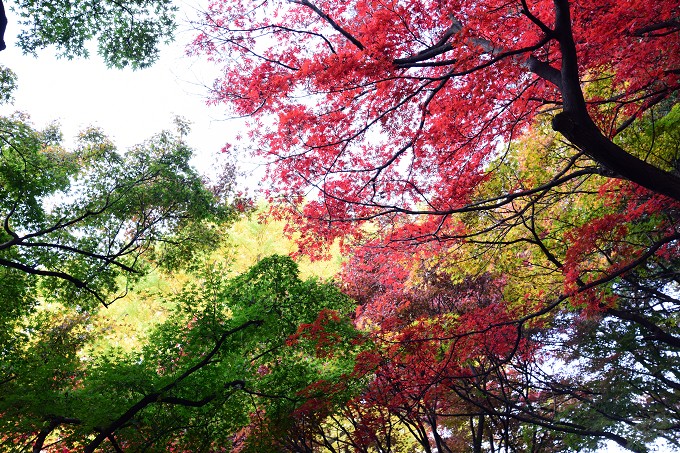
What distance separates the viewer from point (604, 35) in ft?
14.6

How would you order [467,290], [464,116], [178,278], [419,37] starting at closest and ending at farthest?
[419,37]
[464,116]
[467,290]
[178,278]

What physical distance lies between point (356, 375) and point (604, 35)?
5.09m

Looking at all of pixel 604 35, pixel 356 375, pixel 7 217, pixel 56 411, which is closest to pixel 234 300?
pixel 356 375

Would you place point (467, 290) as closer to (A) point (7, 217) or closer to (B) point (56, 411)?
(B) point (56, 411)

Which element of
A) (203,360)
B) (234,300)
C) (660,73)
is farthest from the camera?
(234,300)

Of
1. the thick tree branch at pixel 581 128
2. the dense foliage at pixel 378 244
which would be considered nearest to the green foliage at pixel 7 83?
the dense foliage at pixel 378 244

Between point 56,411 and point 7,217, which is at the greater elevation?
point 7,217

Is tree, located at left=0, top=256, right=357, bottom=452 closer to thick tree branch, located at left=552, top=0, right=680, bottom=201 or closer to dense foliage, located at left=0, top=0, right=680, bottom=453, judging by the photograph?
dense foliage, located at left=0, top=0, right=680, bottom=453

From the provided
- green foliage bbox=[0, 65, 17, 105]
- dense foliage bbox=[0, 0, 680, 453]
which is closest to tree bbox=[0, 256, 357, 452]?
dense foliage bbox=[0, 0, 680, 453]

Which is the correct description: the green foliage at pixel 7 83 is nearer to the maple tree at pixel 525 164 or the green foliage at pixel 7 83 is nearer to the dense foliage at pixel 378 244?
the dense foliage at pixel 378 244

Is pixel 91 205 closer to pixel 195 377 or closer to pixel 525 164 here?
pixel 195 377

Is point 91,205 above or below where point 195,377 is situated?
above

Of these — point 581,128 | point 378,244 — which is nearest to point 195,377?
point 378,244

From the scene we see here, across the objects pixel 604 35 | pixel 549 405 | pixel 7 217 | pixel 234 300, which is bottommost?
pixel 549 405
